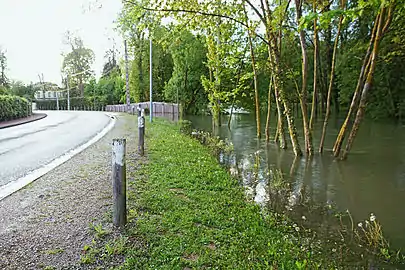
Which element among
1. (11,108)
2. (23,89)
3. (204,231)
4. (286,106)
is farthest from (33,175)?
(23,89)

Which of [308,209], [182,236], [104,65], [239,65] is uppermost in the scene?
[104,65]

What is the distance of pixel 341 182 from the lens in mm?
8648

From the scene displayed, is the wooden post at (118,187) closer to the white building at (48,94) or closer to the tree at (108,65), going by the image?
the tree at (108,65)

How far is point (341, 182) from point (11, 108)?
784 inches

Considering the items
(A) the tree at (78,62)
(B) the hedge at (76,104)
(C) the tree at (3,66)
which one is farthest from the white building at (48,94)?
(C) the tree at (3,66)

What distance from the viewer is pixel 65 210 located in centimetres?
470

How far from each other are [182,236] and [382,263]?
8.38ft

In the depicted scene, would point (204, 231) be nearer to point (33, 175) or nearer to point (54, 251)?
point (54, 251)

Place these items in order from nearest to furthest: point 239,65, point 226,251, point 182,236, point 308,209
A: point 226,251 → point 182,236 → point 308,209 → point 239,65

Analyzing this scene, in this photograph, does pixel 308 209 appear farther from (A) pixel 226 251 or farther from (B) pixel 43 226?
(B) pixel 43 226

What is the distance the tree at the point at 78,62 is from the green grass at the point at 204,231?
51.9 m

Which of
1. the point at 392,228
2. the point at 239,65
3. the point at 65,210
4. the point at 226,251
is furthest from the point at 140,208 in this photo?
the point at 239,65

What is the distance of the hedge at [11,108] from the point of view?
19969 millimetres

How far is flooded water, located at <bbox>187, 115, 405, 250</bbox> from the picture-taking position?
6344mm
